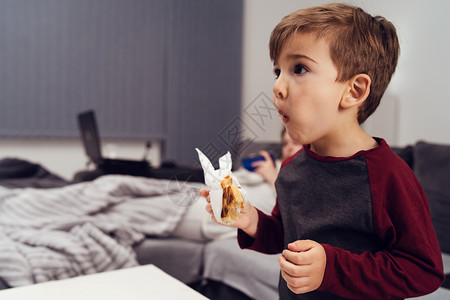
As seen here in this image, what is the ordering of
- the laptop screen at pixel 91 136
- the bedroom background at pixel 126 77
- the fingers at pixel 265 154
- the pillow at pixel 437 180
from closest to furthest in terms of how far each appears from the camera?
the fingers at pixel 265 154
the pillow at pixel 437 180
the laptop screen at pixel 91 136
the bedroom background at pixel 126 77

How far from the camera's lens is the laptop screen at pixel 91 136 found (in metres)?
2.11

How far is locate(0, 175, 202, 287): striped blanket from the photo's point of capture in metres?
0.97

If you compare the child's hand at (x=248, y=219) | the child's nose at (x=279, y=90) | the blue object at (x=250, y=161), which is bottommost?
the blue object at (x=250, y=161)

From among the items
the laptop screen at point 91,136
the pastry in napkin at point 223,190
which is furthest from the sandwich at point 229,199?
the laptop screen at point 91,136

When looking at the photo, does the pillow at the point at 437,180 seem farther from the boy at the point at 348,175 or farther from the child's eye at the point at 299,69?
the child's eye at the point at 299,69

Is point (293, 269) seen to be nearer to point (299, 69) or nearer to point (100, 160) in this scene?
point (299, 69)

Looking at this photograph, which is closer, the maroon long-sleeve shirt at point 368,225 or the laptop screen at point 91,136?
the maroon long-sleeve shirt at point 368,225

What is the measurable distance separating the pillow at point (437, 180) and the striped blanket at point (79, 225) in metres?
0.75

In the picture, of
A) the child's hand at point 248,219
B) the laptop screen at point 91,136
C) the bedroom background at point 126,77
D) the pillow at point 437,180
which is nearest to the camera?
the child's hand at point 248,219

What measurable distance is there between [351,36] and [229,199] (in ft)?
0.68

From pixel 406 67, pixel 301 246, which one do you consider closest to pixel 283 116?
pixel 301 246

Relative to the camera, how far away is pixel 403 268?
0.37 meters

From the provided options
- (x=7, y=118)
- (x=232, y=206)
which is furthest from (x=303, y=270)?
(x=7, y=118)

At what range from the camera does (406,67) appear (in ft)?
2.64
